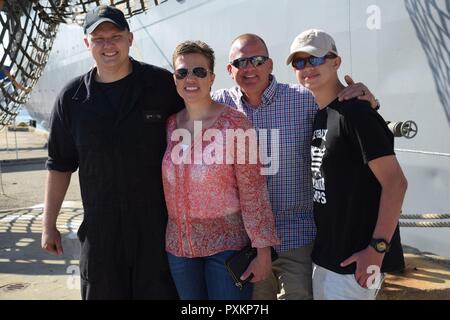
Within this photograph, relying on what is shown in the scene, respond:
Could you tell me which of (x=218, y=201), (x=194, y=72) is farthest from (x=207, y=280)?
(x=194, y=72)

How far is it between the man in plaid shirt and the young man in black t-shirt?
0.74 feet

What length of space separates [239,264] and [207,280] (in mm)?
192

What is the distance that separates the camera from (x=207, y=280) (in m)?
2.17

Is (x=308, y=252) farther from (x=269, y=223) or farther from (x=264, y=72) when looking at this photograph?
(x=264, y=72)

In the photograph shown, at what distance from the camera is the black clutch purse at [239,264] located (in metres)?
2.07

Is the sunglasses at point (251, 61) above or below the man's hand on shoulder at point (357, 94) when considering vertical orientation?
above

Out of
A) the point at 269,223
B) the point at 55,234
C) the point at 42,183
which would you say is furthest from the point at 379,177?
the point at 42,183

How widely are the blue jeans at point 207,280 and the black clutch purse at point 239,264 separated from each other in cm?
3

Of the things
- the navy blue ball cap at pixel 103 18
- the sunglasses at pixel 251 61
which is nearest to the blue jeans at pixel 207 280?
the sunglasses at pixel 251 61

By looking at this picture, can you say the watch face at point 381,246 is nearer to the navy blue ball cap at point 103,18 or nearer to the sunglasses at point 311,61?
the sunglasses at point 311,61

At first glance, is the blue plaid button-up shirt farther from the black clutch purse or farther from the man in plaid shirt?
the black clutch purse

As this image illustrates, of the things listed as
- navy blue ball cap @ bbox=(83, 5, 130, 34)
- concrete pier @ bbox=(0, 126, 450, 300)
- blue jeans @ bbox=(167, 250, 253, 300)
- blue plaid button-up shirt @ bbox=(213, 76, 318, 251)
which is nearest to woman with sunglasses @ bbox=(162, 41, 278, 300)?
blue jeans @ bbox=(167, 250, 253, 300)

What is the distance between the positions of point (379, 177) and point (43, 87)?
2260 cm

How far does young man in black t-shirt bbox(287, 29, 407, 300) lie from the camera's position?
5.98 feet
